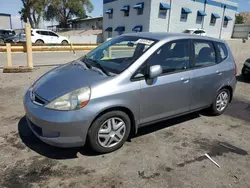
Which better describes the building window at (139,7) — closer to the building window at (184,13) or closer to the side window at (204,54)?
the building window at (184,13)

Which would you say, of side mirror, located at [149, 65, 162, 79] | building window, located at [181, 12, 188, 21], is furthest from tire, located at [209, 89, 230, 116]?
building window, located at [181, 12, 188, 21]

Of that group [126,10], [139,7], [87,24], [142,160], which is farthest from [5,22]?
[142,160]

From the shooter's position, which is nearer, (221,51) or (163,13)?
(221,51)

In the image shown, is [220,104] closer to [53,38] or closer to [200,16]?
[53,38]

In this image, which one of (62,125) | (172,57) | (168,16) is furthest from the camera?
(168,16)

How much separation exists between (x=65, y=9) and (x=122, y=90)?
46.6 metres

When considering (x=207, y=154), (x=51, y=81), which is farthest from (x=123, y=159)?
(x=51, y=81)

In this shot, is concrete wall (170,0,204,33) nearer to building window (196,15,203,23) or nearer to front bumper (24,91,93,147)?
building window (196,15,203,23)

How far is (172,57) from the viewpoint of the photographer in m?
3.57

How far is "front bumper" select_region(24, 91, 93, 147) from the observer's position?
266 centimetres

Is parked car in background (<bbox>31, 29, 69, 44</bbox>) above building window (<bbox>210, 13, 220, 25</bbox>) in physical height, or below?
below

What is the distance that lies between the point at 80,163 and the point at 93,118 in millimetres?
656

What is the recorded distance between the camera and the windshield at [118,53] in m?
3.25

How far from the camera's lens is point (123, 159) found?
302cm
